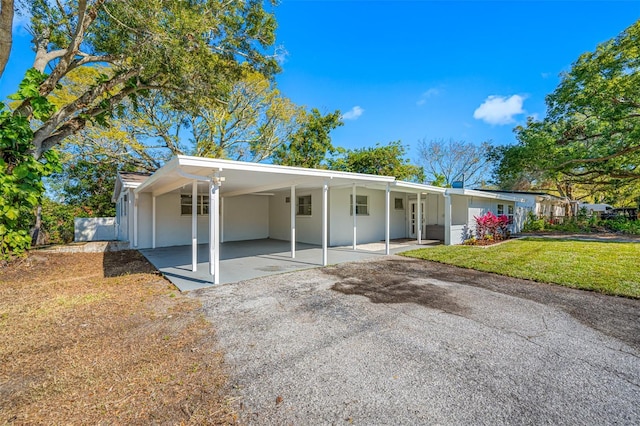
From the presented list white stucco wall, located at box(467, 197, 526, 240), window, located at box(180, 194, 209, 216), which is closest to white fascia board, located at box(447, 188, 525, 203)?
white stucco wall, located at box(467, 197, 526, 240)

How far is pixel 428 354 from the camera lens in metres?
2.96

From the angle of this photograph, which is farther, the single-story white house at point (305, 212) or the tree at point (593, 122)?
the tree at point (593, 122)

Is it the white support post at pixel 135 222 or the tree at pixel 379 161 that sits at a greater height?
the tree at pixel 379 161

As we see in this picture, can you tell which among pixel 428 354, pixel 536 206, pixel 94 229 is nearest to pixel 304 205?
pixel 428 354

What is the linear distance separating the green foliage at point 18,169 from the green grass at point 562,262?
1083 centimetres

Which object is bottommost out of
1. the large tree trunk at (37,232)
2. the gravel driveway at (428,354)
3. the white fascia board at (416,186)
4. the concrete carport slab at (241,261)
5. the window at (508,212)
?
the gravel driveway at (428,354)

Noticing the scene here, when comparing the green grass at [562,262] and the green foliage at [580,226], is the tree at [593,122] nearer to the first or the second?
the green foliage at [580,226]

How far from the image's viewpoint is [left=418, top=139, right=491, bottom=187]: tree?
28859mm

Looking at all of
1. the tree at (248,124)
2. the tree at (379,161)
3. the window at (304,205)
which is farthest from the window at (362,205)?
the tree at (379,161)

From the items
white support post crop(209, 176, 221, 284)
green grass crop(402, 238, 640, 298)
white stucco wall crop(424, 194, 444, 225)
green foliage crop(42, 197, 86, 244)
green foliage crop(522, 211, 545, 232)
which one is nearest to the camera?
white support post crop(209, 176, 221, 284)

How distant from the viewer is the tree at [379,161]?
69.2 feet

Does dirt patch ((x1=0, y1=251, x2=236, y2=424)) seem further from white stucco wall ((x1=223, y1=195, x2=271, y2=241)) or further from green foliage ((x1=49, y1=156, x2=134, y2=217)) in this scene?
green foliage ((x1=49, y1=156, x2=134, y2=217))

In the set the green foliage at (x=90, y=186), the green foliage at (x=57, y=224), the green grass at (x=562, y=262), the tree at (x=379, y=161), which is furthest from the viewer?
the tree at (x=379, y=161)

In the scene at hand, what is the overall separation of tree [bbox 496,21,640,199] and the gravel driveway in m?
12.2
